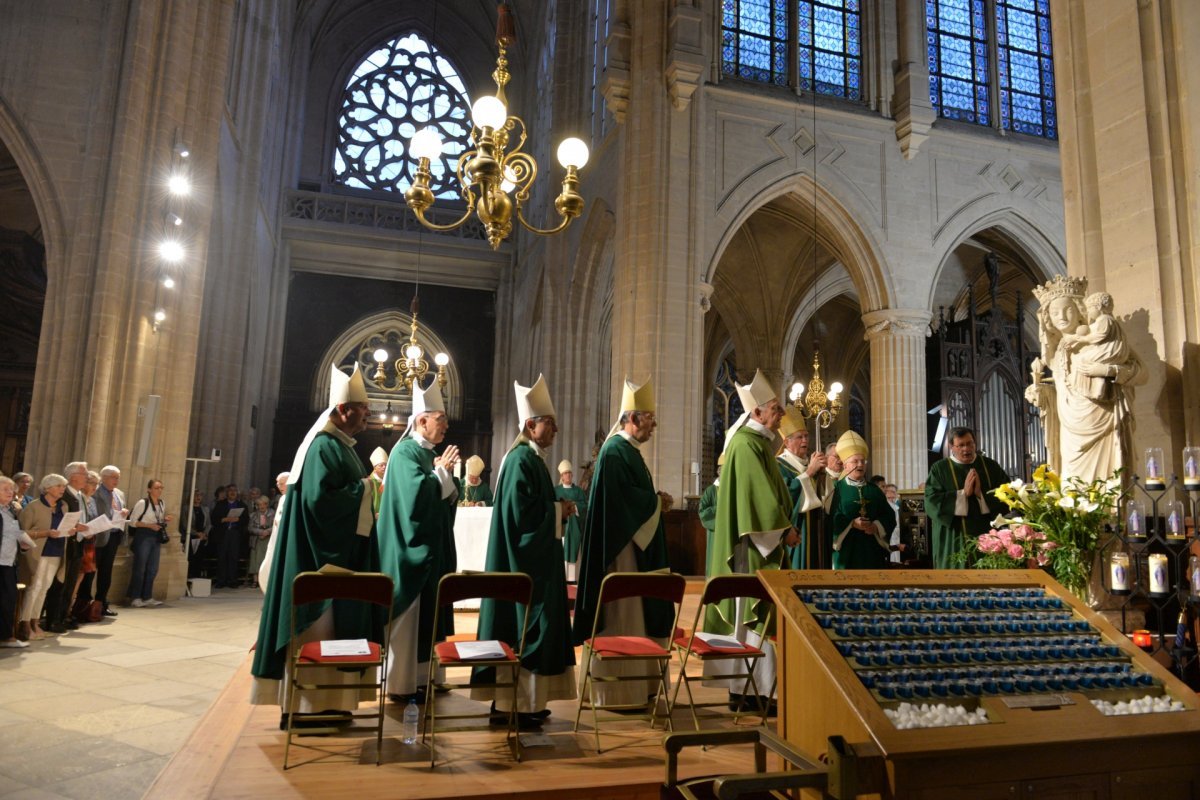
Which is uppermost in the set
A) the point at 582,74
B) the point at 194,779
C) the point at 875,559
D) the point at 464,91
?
the point at 464,91

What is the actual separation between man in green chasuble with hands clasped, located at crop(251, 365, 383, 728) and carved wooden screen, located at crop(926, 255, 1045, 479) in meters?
14.0

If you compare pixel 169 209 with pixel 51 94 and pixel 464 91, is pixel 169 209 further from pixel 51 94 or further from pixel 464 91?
pixel 464 91

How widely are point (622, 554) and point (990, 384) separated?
13.9m

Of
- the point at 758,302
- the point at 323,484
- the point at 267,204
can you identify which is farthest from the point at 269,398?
the point at 323,484

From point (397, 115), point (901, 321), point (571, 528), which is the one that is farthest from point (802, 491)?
point (397, 115)

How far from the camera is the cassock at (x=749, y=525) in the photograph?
4.81m

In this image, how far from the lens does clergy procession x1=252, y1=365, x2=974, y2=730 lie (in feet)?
14.2

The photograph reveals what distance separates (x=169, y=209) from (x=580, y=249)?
28.7 ft

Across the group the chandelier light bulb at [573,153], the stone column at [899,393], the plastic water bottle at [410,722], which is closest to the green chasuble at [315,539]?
the plastic water bottle at [410,722]

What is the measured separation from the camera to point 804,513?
561 centimetres

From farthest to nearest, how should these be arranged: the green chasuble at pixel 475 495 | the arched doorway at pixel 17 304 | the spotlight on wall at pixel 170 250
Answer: the arched doorway at pixel 17 304, the green chasuble at pixel 475 495, the spotlight on wall at pixel 170 250

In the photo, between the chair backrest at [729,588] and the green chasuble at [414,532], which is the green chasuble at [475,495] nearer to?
the green chasuble at [414,532]

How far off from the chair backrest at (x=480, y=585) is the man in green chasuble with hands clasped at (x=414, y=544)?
2.52 ft

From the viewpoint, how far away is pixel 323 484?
4.34 m
